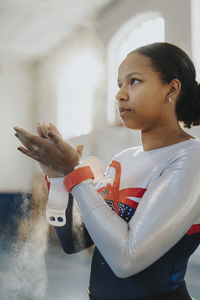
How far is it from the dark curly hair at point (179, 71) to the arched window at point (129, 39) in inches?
3.1

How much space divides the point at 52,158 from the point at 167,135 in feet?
0.51

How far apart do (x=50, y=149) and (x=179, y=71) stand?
0.19 meters

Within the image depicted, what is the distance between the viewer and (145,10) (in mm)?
1320

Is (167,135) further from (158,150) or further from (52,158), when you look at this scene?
(52,158)

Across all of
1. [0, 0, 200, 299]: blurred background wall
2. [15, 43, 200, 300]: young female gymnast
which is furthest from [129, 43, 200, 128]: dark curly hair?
[0, 0, 200, 299]: blurred background wall

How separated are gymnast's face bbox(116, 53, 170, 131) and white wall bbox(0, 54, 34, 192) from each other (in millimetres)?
214

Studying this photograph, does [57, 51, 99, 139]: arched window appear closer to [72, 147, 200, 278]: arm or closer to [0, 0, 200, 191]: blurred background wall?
[0, 0, 200, 191]: blurred background wall

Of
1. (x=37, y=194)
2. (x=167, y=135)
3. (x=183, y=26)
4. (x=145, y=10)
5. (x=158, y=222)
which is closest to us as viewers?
(x=158, y=222)

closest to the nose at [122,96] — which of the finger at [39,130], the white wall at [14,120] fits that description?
the finger at [39,130]

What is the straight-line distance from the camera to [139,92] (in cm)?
36

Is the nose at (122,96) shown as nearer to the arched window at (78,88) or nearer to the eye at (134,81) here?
the eye at (134,81)

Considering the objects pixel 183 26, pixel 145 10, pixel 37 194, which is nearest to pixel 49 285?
pixel 37 194

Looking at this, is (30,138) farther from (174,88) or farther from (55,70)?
(55,70)

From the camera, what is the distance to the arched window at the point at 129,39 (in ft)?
2.04
